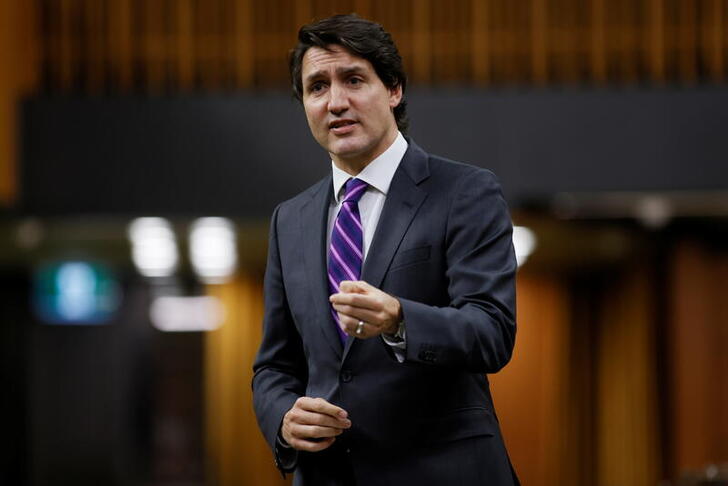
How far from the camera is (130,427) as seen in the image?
11.5 metres

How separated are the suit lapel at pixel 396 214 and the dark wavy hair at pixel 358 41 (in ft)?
0.35

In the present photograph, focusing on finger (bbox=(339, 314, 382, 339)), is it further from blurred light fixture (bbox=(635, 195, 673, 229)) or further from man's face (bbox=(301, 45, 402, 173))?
blurred light fixture (bbox=(635, 195, 673, 229))

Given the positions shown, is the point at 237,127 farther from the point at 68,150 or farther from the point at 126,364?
the point at 126,364

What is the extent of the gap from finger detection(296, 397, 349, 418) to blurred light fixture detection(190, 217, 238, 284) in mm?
6118

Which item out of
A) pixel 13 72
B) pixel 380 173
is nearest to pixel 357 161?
pixel 380 173

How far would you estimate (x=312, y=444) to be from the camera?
141cm

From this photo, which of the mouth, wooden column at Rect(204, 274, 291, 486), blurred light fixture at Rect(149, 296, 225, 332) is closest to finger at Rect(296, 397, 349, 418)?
the mouth

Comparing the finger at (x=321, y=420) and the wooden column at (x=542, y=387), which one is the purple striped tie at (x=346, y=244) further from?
the wooden column at (x=542, y=387)

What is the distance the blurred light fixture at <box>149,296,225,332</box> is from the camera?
11.5 meters

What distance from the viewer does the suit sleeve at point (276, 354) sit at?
60.6 inches

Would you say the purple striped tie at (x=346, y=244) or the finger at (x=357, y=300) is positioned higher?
the purple striped tie at (x=346, y=244)

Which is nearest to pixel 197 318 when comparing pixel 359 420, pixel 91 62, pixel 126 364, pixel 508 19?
pixel 126 364

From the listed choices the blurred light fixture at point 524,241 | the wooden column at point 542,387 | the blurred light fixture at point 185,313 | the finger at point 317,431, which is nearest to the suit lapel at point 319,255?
the finger at point 317,431

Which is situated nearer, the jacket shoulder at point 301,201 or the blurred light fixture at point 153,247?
the jacket shoulder at point 301,201
